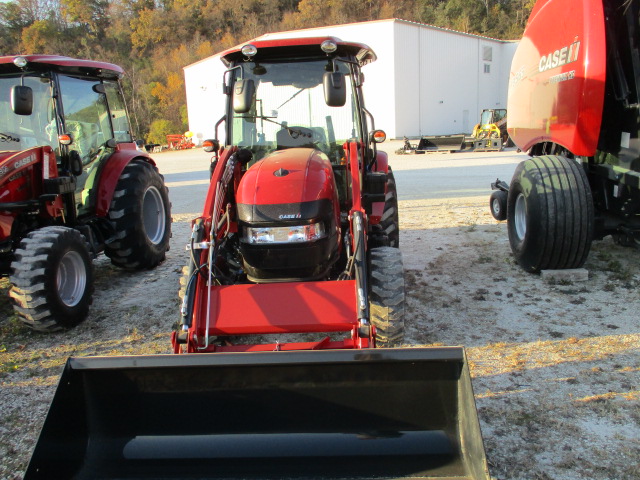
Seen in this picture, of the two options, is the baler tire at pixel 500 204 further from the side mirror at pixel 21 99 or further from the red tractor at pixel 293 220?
the side mirror at pixel 21 99

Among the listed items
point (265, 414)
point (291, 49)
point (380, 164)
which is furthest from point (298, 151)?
point (265, 414)

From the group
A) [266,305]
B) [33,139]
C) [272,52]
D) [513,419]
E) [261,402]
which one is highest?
[272,52]

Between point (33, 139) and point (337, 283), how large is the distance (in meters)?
3.47

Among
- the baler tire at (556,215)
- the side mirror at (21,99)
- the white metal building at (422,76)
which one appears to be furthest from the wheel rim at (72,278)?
the white metal building at (422,76)

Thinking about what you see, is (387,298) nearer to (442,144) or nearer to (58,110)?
(58,110)

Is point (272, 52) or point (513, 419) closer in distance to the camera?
point (513, 419)

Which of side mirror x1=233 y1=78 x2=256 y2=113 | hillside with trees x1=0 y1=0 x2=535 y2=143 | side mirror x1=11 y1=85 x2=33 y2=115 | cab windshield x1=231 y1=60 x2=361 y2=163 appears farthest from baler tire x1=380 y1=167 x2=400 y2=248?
hillside with trees x1=0 y1=0 x2=535 y2=143

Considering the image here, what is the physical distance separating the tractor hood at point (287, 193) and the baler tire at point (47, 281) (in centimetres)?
164

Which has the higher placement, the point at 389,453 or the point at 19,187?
the point at 19,187

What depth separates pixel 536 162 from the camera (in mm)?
5039

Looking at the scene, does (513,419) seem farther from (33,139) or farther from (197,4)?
(197,4)

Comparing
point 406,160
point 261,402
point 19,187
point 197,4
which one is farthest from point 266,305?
point 197,4

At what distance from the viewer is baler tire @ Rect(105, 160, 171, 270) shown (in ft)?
17.6

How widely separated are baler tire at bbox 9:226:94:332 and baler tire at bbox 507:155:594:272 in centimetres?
399
